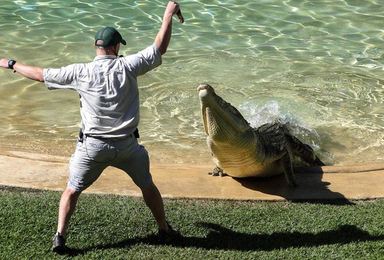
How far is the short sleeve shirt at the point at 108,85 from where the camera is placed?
14.7 feet

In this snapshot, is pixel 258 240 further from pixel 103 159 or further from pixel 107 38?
pixel 107 38

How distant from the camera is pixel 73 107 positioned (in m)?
8.68

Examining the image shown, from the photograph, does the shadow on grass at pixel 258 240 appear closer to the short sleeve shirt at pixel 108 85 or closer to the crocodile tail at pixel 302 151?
the short sleeve shirt at pixel 108 85

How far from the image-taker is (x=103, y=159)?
4.61 m

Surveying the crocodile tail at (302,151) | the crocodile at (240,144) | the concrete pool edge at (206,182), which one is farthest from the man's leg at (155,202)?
the crocodile tail at (302,151)

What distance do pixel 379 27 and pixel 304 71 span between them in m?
2.68

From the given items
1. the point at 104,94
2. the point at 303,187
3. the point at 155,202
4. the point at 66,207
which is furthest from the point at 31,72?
the point at 303,187

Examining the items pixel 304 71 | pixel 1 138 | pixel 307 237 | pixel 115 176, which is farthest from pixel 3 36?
pixel 307 237

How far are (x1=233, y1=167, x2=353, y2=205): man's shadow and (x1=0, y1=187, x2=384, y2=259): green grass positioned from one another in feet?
0.33

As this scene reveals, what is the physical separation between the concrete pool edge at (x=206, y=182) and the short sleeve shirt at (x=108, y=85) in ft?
4.39

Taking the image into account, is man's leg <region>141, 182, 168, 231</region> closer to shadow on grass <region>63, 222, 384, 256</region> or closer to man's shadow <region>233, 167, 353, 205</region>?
shadow on grass <region>63, 222, 384, 256</region>

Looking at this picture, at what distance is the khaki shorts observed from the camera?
455 centimetres

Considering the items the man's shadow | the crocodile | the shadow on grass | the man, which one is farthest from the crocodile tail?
the man

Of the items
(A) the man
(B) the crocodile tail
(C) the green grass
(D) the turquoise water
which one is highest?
(A) the man
